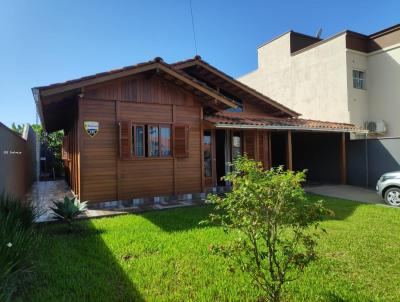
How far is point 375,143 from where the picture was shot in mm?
14492

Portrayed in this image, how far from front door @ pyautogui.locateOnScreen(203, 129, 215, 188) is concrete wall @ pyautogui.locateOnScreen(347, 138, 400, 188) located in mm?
7953

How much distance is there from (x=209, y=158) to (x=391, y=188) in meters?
6.85

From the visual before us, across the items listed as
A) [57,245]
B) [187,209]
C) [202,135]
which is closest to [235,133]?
[202,135]

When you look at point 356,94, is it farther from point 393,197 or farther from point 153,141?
point 153,141

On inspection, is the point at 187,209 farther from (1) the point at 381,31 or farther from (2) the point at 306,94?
(1) the point at 381,31

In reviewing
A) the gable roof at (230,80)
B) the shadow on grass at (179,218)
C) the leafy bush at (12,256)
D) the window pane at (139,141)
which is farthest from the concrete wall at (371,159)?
the leafy bush at (12,256)

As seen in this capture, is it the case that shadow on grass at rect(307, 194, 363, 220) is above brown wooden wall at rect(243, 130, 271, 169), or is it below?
below

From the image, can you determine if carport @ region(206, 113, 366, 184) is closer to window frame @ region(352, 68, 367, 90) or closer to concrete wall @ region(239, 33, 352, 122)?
concrete wall @ region(239, 33, 352, 122)

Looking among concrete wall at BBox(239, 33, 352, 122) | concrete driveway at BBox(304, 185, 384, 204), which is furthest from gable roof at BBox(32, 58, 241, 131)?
concrete wall at BBox(239, 33, 352, 122)

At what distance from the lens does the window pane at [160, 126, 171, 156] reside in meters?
10.9

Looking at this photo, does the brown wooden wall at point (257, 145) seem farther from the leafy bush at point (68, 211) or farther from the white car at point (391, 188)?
the leafy bush at point (68, 211)

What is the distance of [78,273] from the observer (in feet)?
15.3

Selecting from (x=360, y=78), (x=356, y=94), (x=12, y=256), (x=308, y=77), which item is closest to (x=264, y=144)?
(x=356, y=94)

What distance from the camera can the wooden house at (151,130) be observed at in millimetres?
9508
